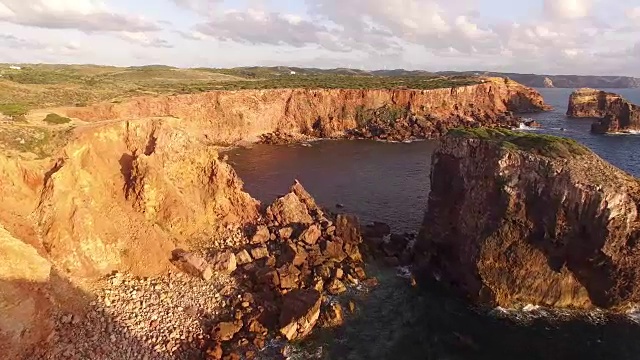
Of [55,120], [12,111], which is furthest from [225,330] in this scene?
[12,111]

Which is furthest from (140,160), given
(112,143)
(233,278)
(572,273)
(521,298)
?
(572,273)

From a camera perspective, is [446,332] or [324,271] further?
[324,271]

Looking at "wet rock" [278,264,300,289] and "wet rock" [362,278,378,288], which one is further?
"wet rock" [362,278,378,288]

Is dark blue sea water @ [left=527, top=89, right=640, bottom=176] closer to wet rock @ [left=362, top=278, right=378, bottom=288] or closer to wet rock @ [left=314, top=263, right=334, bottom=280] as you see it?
wet rock @ [left=362, top=278, right=378, bottom=288]

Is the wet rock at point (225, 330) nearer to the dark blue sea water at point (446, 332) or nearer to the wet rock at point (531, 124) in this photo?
the dark blue sea water at point (446, 332)

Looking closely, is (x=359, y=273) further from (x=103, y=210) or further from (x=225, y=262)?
(x=103, y=210)

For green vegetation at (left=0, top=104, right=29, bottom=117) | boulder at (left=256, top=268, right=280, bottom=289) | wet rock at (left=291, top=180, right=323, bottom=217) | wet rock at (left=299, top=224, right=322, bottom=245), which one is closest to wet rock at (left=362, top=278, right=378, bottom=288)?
wet rock at (left=299, top=224, right=322, bottom=245)

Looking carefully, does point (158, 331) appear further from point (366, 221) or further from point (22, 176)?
point (366, 221)
